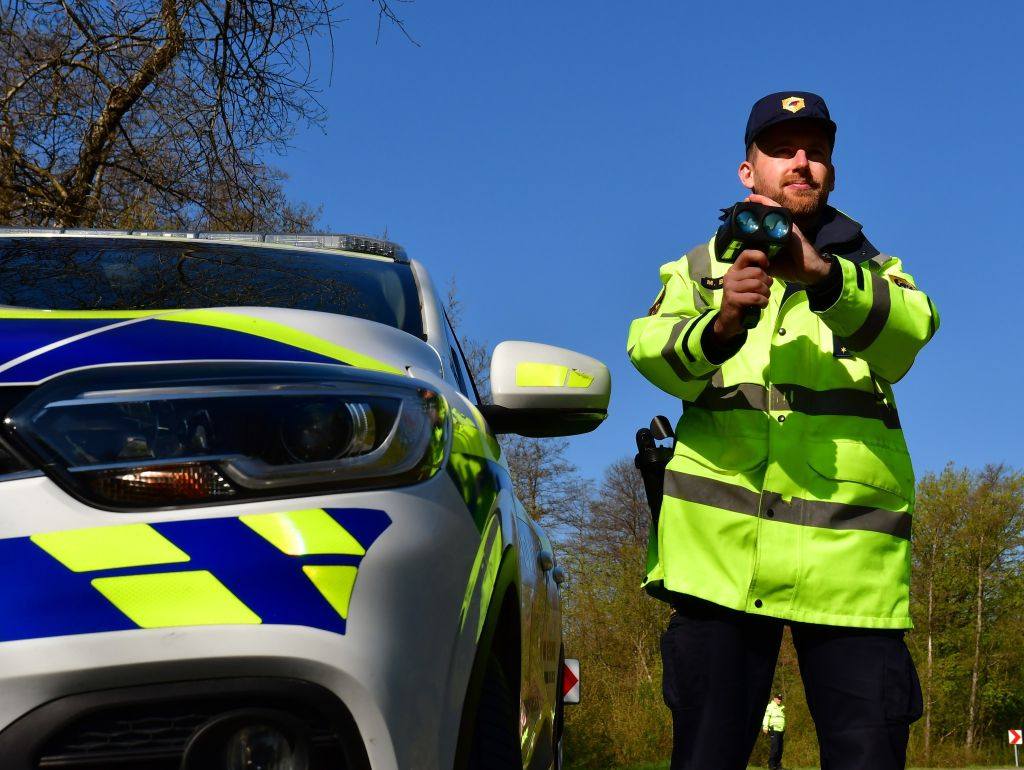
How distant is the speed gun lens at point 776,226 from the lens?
2.33 metres

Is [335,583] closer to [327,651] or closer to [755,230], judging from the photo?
[327,651]

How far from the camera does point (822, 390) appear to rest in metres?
2.59

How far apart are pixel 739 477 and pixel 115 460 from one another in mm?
1514

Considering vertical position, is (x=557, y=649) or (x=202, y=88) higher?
(x=202, y=88)

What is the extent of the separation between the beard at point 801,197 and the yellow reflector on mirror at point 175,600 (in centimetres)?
174

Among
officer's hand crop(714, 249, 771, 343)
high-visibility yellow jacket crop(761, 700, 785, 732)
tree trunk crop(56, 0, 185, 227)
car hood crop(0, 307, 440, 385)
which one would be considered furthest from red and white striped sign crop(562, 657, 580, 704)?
high-visibility yellow jacket crop(761, 700, 785, 732)

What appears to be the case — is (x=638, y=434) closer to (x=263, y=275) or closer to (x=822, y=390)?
(x=822, y=390)

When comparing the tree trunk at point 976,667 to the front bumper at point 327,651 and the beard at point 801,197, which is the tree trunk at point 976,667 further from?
the front bumper at point 327,651

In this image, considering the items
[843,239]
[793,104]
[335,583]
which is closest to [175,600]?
[335,583]

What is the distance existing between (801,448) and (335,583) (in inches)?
56.0

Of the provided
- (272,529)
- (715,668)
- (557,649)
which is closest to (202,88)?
(557,649)

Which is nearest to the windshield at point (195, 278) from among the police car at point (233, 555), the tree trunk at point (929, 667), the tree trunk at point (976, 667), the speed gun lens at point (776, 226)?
the police car at point (233, 555)

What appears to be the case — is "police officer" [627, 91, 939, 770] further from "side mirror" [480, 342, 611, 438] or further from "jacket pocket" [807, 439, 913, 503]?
"side mirror" [480, 342, 611, 438]

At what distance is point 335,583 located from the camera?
1.43 metres
